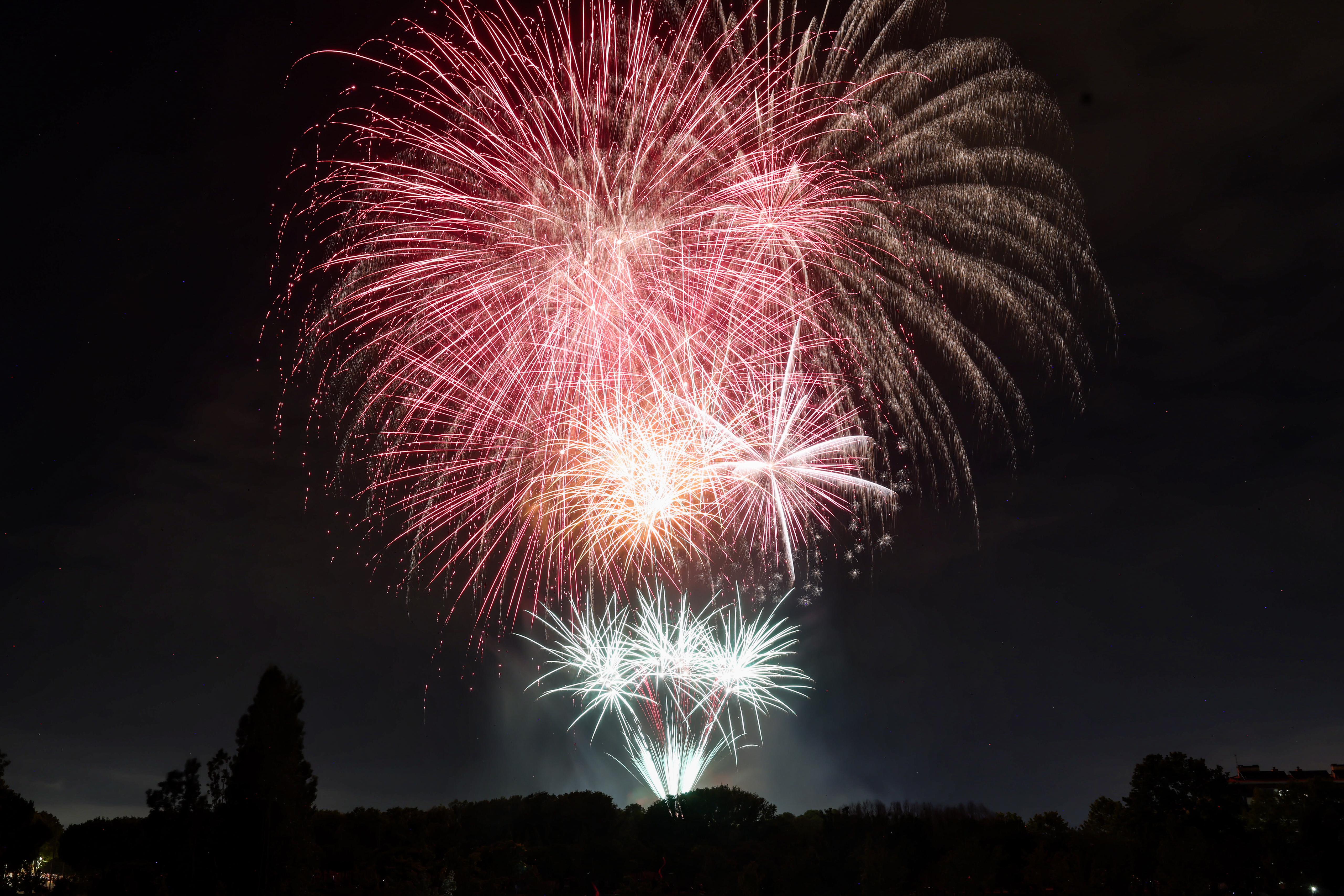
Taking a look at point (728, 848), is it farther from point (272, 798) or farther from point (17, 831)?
point (17, 831)

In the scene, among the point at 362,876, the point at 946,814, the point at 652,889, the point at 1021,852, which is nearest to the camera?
the point at 362,876

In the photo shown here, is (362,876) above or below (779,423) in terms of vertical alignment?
below

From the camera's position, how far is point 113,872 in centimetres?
2692

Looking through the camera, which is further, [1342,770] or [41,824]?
[1342,770]

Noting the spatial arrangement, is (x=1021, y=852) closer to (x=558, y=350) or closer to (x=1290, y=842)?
(x=1290, y=842)

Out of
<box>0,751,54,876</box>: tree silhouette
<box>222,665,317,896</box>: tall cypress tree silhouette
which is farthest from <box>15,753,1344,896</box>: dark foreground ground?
<box>0,751,54,876</box>: tree silhouette

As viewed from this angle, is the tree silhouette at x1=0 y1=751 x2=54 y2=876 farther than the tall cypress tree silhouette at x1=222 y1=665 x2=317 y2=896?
Yes

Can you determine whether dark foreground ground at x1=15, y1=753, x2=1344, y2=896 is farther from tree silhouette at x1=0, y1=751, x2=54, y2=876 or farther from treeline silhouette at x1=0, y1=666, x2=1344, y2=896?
tree silhouette at x1=0, y1=751, x2=54, y2=876


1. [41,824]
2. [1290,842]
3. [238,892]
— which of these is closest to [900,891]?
[1290,842]

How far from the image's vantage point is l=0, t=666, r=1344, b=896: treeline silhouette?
88.9 feet

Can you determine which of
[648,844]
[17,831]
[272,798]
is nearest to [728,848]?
[648,844]

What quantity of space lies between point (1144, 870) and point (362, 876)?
123 feet

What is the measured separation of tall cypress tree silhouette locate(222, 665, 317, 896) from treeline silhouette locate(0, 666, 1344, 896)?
0.15 ft

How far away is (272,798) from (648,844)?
1331 inches
